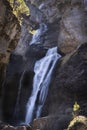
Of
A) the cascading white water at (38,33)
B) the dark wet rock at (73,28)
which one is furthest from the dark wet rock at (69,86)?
the cascading white water at (38,33)

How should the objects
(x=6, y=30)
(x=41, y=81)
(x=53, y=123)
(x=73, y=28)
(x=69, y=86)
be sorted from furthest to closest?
(x=73, y=28) < (x=41, y=81) < (x=69, y=86) < (x=53, y=123) < (x=6, y=30)

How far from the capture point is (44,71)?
145 feet

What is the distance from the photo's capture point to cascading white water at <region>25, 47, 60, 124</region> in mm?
39031

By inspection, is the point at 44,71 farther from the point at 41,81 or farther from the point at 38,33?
the point at 38,33

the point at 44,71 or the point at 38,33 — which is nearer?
the point at 44,71

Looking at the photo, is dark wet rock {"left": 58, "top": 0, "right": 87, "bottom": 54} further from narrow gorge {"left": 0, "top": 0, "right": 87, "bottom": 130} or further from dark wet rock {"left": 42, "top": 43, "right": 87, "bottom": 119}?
dark wet rock {"left": 42, "top": 43, "right": 87, "bottom": 119}

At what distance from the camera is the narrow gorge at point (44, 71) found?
27.3 metres

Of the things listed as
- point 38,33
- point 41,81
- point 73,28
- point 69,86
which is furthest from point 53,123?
point 38,33

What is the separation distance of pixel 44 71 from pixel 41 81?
7.06ft

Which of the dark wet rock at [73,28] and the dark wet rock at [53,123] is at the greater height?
the dark wet rock at [73,28]

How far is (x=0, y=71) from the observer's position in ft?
89.7

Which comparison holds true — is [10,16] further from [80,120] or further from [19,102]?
[19,102]

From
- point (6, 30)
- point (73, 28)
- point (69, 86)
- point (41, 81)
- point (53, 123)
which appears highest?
point (73, 28)

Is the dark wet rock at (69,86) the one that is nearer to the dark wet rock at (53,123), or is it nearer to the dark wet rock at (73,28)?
the dark wet rock at (53,123)
